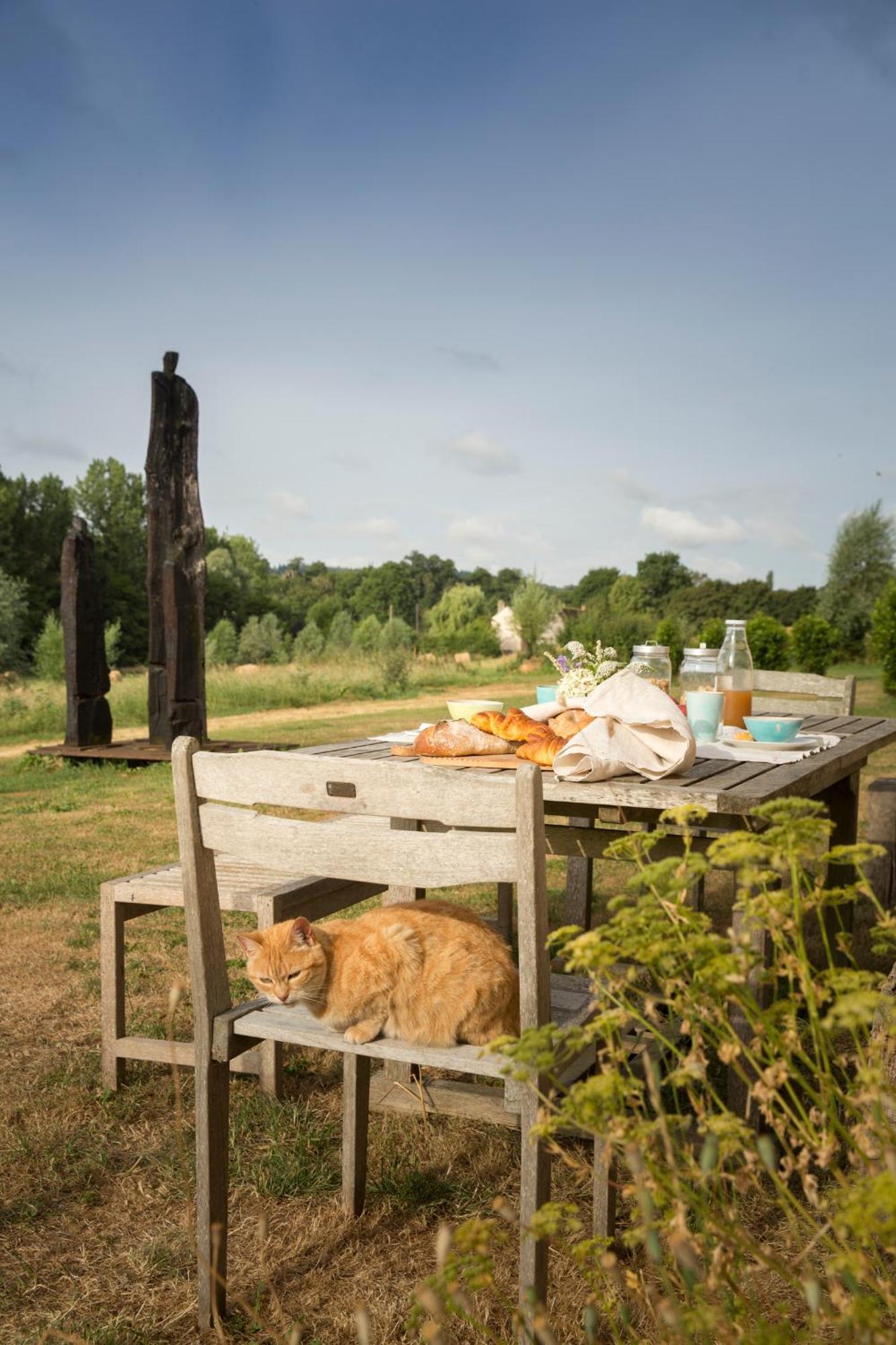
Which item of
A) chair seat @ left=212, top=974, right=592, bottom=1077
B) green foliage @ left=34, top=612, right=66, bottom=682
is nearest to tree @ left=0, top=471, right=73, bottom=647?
green foliage @ left=34, top=612, right=66, bottom=682

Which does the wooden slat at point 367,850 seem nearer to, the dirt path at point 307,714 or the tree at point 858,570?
the dirt path at point 307,714

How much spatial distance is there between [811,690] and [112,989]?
149 inches

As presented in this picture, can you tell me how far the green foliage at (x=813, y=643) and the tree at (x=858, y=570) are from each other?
42.1ft

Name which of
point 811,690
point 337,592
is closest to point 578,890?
point 811,690

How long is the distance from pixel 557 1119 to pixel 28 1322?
1.83 meters

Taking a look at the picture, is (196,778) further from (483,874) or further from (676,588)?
(676,588)

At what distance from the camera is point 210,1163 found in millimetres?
2180

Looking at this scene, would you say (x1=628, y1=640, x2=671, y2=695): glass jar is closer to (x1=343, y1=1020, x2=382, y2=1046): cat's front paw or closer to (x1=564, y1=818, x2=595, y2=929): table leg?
(x1=564, y1=818, x2=595, y2=929): table leg

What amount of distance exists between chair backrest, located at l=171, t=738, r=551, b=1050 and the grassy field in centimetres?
64

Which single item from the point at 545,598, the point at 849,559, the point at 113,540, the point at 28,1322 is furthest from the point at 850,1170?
the point at 113,540

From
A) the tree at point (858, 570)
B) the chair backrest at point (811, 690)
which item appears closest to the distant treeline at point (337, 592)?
the tree at point (858, 570)

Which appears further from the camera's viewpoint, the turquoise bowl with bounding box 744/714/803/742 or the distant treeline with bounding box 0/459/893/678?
the distant treeline with bounding box 0/459/893/678

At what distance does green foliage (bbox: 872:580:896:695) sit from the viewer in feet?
55.0

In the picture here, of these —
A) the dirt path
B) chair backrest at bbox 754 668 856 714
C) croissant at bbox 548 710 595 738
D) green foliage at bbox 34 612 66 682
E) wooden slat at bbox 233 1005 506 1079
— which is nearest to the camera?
wooden slat at bbox 233 1005 506 1079
